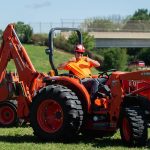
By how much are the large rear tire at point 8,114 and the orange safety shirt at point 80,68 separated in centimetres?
255

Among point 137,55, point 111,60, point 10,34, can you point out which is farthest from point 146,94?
point 137,55

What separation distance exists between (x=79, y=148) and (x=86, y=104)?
1128 millimetres

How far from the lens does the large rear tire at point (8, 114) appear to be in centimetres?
1348

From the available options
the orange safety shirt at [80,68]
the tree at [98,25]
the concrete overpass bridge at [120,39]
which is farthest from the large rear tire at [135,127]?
the tree at [98,25]

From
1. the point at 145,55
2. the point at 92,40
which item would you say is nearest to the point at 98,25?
the point at 92,40

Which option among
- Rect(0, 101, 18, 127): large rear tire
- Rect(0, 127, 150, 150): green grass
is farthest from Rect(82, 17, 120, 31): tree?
Rect(0, 127, 150, 150): green grass

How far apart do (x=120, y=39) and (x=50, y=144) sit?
62174 millimetres

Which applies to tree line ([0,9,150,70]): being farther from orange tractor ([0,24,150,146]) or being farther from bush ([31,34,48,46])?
orange tractor ([0,24,150,146])

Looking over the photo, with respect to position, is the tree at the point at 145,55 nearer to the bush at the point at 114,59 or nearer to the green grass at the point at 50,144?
the bush at the point at 114,59

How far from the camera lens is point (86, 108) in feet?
34.7

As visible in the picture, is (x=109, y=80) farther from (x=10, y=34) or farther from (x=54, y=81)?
(x=10, y=34)

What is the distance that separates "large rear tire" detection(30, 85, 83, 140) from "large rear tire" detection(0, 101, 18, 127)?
103 inches

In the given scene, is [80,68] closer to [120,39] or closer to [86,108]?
[86,108]

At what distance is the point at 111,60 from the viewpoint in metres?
67.2
